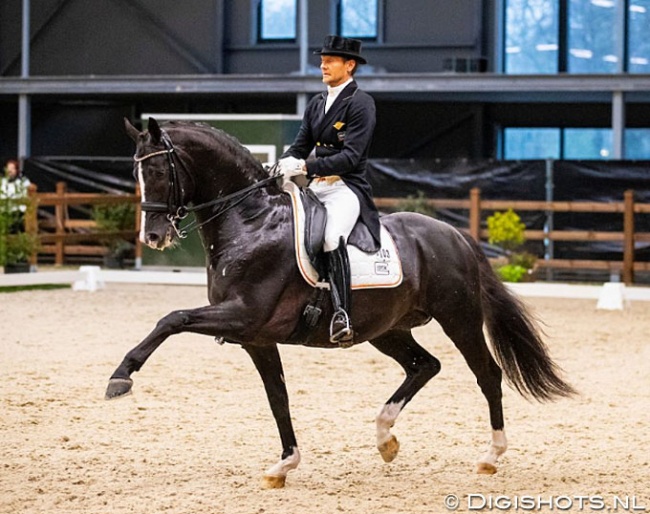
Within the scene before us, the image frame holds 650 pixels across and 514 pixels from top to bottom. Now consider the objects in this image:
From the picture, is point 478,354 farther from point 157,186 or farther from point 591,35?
point 591,35

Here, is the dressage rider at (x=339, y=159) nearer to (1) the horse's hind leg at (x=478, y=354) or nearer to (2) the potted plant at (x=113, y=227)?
(1) the horse's hind leg at (x=478, y=354)

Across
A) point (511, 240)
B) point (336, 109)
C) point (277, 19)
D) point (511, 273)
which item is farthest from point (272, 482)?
point (277, 19)

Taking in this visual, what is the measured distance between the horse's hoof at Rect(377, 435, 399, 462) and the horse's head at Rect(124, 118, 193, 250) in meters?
1.56

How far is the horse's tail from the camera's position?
7109 millimetres

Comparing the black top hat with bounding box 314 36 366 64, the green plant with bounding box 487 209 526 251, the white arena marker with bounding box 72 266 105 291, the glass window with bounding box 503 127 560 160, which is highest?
the glass window with bounding box 503 127 560 160

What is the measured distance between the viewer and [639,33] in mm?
22312

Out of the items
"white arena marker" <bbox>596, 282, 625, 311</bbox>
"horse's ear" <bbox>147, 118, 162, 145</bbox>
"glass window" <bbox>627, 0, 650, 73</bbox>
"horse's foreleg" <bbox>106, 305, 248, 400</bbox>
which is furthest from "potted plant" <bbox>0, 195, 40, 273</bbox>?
"glass window" <bbox>627, 0, 650, 73</bbox>

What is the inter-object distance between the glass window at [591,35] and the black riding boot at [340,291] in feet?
56.4

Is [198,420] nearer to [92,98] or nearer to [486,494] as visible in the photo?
[486,494]

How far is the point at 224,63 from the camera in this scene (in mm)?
24938

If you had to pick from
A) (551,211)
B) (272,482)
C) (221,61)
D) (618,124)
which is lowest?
(272,482)

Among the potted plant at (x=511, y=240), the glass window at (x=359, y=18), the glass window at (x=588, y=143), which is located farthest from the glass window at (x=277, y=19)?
the potted plant at (x=511, y=240)

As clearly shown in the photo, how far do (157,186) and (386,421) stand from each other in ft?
5.69

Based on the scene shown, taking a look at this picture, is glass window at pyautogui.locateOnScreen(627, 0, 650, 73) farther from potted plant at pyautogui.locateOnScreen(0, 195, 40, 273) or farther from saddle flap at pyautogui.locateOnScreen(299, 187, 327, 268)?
saddle flap at pyautogui.locateOnScreen(299, 187, 327, 268)
